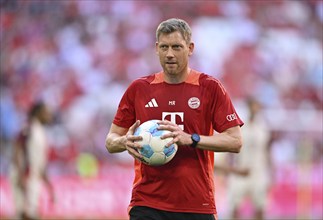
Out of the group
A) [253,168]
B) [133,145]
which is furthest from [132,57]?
[133,145]

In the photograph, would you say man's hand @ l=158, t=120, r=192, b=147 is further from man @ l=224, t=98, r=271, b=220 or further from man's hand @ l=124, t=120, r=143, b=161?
man @ l=224, t=98, r=271, b=220

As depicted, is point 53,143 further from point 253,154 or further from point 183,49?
point 183,49

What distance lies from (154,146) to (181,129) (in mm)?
253

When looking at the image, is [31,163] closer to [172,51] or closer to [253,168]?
[253,168]

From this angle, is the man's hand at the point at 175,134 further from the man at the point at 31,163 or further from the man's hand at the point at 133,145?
the man at the point at 31,163

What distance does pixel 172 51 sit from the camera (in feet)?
16.3

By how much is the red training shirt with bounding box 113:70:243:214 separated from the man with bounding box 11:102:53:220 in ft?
25.7

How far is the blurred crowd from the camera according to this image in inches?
681

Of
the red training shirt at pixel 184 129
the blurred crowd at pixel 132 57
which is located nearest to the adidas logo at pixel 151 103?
the red training shirt at pixel 184 129

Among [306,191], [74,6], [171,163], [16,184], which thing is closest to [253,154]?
[306,191]

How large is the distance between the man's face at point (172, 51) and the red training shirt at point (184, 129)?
0.58 feet

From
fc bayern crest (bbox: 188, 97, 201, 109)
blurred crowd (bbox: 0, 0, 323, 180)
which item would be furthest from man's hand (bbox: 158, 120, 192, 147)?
blurred crowd (bbox: 0, 0, 323, 180)

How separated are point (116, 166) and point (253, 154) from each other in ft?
11.8

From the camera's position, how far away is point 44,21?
1908 centimetres
